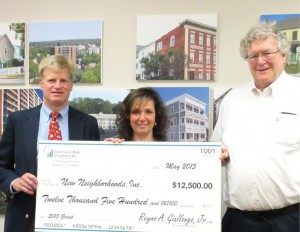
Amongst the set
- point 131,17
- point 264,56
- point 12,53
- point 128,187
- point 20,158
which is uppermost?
point 131,17

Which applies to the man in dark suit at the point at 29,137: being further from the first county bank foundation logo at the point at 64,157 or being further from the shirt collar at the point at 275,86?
the shirt collar at the point at 275,86

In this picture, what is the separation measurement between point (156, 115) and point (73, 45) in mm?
930

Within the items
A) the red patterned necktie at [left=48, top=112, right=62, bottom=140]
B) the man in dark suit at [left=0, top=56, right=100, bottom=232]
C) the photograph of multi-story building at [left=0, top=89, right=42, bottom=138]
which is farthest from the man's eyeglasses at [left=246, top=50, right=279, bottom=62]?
the photograph of multi-story building at [left=0, top=89, right=42, bottom=138]

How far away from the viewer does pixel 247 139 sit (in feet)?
5.48

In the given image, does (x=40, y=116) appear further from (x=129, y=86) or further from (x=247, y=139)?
(x=247, y=139)

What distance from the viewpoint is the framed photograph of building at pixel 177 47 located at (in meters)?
A: 2.24

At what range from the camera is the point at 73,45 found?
2402mm

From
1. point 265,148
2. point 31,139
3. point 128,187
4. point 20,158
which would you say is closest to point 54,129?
point 31,139

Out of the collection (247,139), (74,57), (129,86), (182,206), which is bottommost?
(182,206)

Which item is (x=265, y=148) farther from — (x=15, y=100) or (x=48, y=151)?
(x=15, y=100)

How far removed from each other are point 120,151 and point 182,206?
0.43m

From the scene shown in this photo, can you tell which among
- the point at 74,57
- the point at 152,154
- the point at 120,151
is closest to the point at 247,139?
the point at 152,154

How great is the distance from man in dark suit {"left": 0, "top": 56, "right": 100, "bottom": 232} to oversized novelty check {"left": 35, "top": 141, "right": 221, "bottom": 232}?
129 millimetres

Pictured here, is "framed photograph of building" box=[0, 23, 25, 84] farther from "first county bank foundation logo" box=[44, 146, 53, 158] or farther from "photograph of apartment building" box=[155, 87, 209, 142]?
"photograph of apartment building" box=[155, 87, 209, 142]
